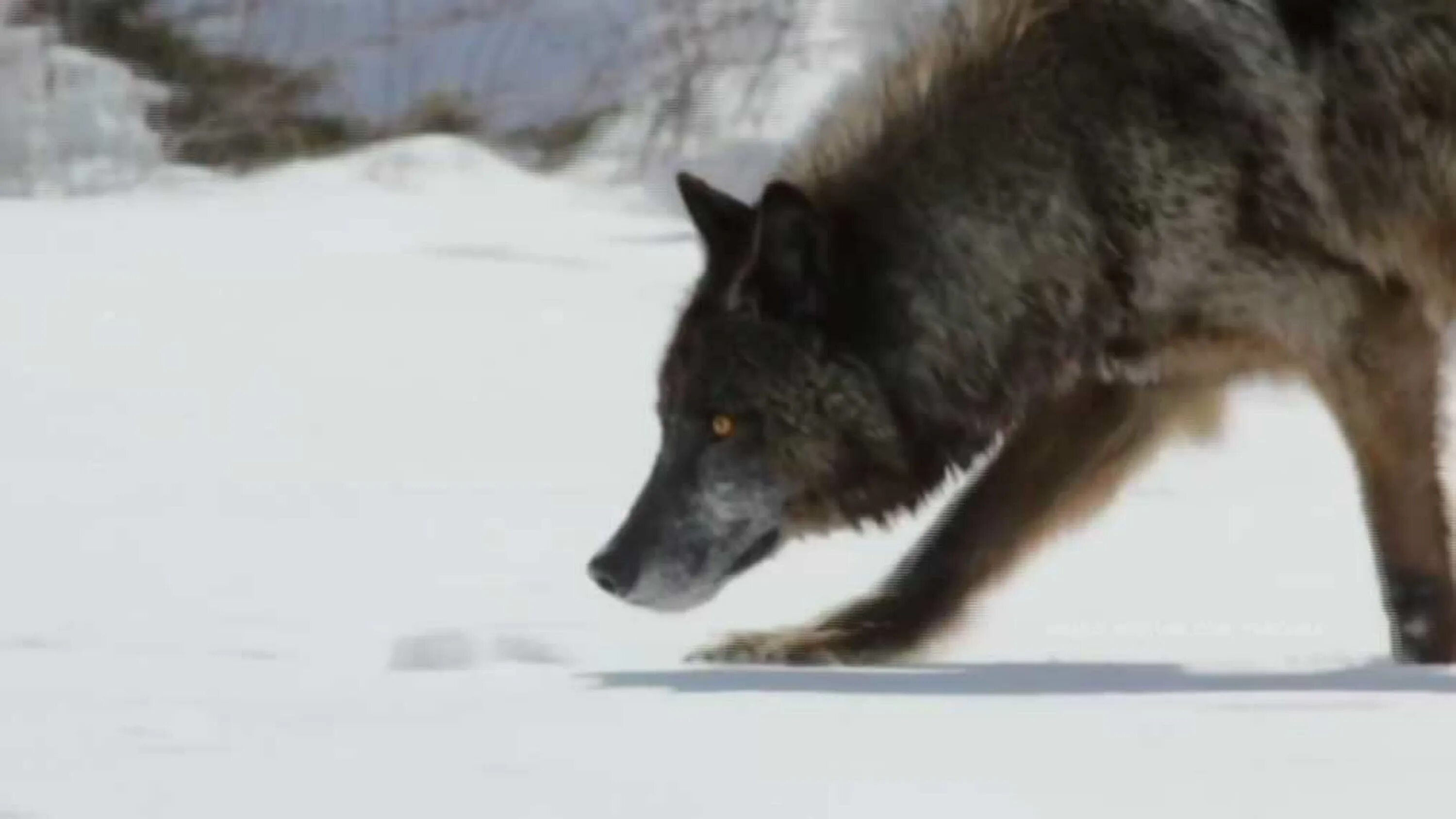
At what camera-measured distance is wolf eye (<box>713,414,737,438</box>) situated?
4750 millimetres

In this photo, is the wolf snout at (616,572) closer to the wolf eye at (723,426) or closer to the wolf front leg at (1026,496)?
the wolf eye at (723,426)

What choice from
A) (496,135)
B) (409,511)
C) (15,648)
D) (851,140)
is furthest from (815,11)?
(15,648)

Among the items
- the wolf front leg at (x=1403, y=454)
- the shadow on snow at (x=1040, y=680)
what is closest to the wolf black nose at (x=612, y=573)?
the shadow on snow at (x=1040, y=680)

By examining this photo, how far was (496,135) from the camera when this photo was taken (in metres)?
11.7

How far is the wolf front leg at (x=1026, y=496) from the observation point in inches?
199

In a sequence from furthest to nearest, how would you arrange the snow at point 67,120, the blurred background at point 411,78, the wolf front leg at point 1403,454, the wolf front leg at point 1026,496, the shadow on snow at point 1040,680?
the blurred background at point 411,78, the snow at point 67,120, the wolf front leg at point 1026,496, the wolf front leg at point 1403,454, the shadow on snow at point 1040,680

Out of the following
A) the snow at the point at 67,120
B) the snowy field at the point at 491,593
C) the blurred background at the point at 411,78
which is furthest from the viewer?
the blurred background at the point at 411,78

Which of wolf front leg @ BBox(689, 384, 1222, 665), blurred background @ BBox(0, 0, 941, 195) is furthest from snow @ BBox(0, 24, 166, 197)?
wolf front leg @ BBox(689, 384, 1222, 665)

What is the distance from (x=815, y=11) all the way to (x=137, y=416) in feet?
18.2

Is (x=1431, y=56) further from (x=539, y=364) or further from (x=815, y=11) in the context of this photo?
(x=815, y=11)

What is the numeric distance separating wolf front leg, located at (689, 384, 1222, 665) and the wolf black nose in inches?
15.9

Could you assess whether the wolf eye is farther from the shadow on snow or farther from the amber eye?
the shadow on snow

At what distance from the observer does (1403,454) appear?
4688 mm

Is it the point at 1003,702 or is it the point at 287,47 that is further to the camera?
the point at 287,47
